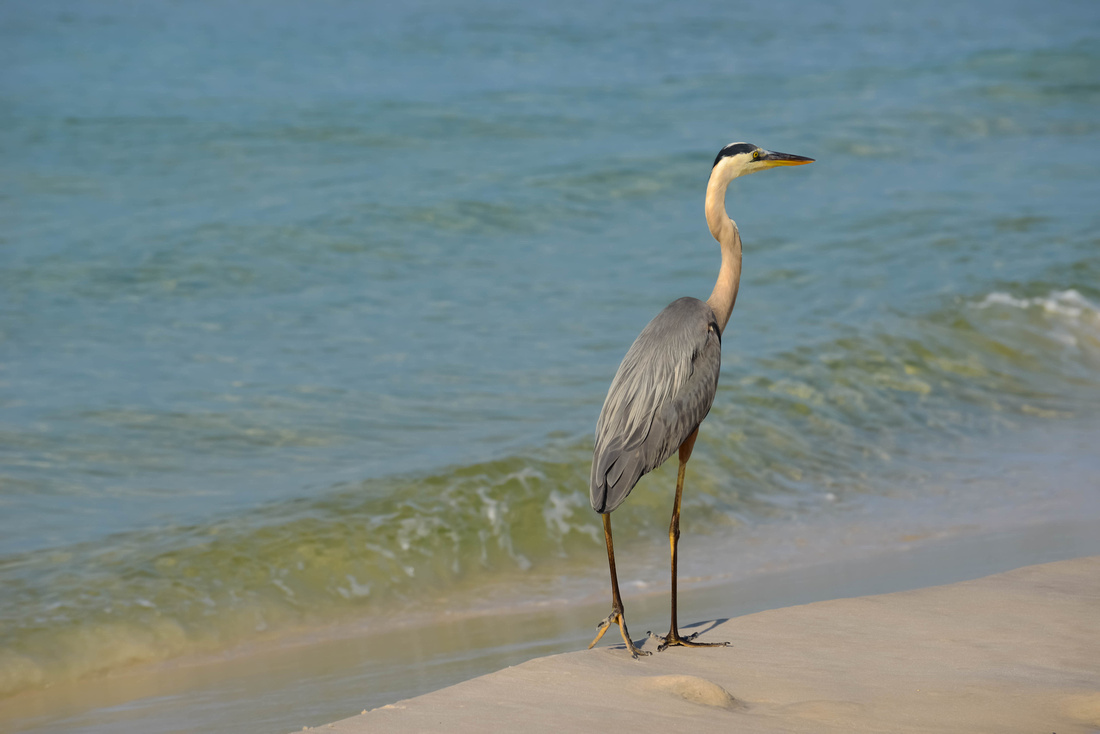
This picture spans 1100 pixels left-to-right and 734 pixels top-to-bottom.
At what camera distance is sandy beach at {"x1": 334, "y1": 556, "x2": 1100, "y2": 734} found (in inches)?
119

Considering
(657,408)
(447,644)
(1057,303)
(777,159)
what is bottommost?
(447,644)

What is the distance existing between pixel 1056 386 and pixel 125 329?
7.03m

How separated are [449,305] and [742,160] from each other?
19.5 ft

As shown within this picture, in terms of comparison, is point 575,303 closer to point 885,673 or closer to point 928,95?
point 885,673

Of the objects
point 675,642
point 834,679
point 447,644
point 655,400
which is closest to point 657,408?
point 655,400

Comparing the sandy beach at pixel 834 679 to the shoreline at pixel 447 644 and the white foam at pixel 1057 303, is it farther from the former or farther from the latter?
the white foam at pixel 1057 303

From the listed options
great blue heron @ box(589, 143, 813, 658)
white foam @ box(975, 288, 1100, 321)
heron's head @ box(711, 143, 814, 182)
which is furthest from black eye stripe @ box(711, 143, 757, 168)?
white foam @ box(975, 288, 1100, 321)

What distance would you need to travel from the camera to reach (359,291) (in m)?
10.4

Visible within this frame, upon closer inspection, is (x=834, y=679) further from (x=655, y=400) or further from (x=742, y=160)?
(x=742, y=160)

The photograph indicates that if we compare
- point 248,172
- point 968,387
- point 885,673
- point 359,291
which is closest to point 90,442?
point 359,291

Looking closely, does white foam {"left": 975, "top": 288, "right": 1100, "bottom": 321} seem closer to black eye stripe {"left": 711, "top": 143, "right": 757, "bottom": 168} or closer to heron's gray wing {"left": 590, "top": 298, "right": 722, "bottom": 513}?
black eye stripe {"left": 711, "top": 143, "right": 757, "bottom": 168}

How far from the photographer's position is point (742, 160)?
4.25 metres

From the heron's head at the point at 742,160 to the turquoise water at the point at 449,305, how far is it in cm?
219

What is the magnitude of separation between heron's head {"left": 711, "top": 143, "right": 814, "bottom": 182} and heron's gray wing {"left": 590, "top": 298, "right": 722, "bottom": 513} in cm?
57
